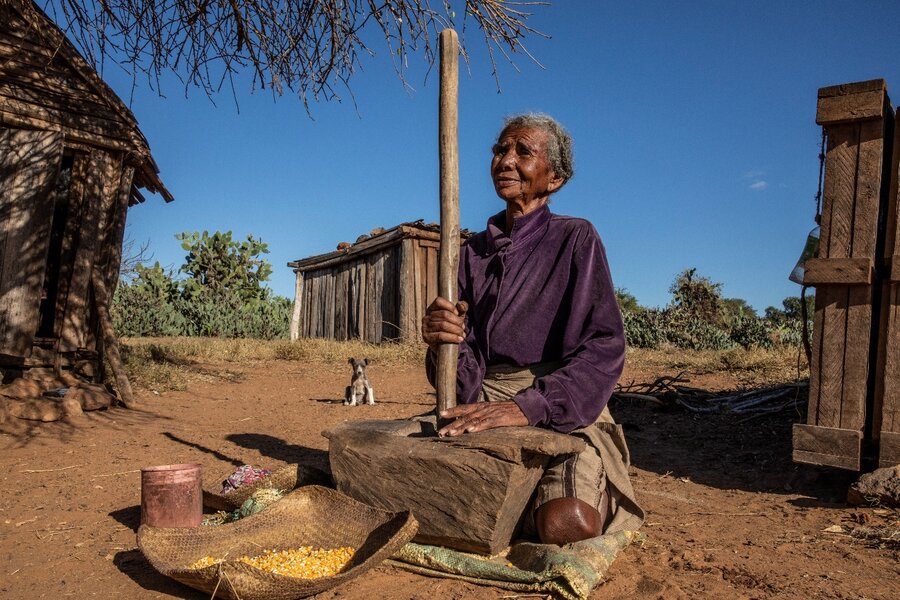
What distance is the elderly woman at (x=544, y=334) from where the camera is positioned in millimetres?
2504

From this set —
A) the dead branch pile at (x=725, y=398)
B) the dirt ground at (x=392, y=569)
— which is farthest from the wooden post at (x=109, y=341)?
the dead branch pile at (x=725, y=398)

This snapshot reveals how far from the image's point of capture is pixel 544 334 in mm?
2787

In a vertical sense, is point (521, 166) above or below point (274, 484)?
above

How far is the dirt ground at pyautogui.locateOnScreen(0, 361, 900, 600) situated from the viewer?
7.68ft

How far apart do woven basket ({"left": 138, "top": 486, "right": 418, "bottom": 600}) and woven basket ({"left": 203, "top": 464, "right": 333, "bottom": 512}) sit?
14.8 inches

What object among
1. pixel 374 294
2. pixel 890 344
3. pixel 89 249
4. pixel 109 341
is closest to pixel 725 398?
pixel 890 344

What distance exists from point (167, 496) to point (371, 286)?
1039 cm

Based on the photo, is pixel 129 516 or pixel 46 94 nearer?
pixel 129 516

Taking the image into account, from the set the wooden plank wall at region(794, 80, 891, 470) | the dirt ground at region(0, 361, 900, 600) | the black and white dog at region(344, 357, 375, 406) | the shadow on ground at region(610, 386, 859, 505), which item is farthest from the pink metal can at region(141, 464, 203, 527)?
the black and white dog at region(344, 357, 375, 406)

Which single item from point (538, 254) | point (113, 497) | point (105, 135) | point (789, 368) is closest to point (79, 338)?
point (105, 135)

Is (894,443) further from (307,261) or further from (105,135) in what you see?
(307,261)

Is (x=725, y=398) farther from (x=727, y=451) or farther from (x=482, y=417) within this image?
(x=482, y=417)

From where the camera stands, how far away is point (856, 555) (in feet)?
8.82

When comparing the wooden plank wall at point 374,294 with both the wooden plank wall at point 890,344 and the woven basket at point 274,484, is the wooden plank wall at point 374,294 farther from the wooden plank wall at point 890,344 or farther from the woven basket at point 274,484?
the wooden plank wall at point 890,344
